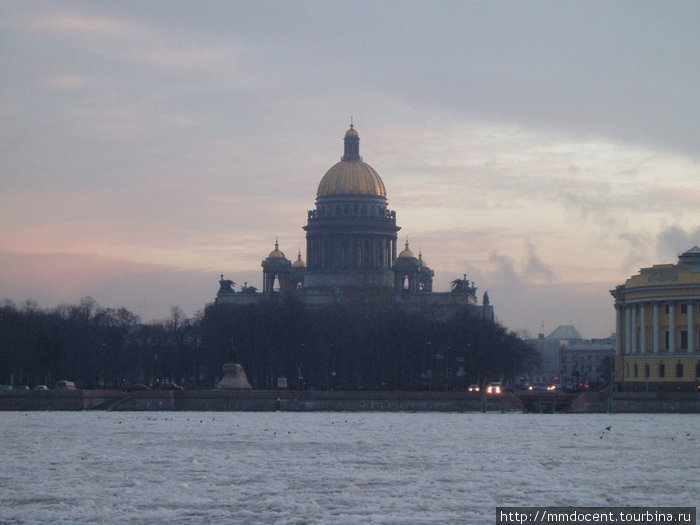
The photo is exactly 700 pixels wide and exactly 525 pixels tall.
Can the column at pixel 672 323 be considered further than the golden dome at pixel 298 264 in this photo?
No

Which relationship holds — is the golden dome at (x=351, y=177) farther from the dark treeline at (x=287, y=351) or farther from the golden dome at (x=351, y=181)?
the dark treeline at (x=287, y=351)

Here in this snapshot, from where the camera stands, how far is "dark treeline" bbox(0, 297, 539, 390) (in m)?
114

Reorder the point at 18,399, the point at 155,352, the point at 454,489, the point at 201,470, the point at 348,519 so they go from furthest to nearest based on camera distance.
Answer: the point at 155,352, the point at 18,399, the point at 201,470, the point at 454,489, the point at 348,519

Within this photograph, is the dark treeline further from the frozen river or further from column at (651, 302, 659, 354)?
the frozen river

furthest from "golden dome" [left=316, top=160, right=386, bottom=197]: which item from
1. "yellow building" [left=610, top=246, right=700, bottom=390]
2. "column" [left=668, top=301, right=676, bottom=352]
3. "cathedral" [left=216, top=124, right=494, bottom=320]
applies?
"column" [left=668, top=301, right=676, bottom=352]

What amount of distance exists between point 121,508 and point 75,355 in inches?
3170

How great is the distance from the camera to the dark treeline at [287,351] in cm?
11419

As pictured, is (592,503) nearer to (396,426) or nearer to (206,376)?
(396,426)

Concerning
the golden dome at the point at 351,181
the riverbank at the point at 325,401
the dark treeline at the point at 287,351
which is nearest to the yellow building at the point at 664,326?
the riverbank at the point at 325,401

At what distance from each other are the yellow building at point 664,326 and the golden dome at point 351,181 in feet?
240

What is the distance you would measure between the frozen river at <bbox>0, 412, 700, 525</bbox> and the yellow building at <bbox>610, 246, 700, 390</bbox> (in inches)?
1098

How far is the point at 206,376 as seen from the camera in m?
129

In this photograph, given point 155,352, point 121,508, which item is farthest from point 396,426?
A: point 155,352

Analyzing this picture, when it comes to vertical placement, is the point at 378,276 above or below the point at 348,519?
above
